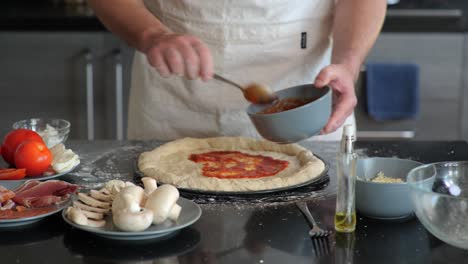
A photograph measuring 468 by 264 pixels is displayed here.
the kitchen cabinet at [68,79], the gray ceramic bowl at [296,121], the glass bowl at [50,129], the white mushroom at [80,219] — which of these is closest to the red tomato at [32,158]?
the glass bowl at [50,129]

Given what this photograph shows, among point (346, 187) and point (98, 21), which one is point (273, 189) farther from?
point (98, 21)

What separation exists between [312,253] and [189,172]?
485 millimetres

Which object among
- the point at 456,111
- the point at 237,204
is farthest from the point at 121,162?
the point at 456,111

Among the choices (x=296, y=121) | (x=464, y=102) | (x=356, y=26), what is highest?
(x=356, y=26)

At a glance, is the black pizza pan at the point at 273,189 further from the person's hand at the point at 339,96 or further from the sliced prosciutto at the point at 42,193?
the sliced prosciutto at the point at 42,193

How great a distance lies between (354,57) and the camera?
1879mm

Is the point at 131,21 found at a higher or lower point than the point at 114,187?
higher

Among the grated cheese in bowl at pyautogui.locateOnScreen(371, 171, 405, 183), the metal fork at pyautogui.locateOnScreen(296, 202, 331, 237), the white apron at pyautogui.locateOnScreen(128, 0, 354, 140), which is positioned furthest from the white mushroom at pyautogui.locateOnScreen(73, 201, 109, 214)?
the white apron at pyautogui.locateOnScreen(128, 0, 354, 140)

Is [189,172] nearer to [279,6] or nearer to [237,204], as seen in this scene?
[237,204]

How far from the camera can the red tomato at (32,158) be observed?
157 cm

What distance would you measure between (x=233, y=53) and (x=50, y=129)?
50 centimetres

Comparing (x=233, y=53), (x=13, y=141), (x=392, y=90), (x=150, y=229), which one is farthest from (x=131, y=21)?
(x=392, y=90)

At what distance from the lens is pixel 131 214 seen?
1.24 m

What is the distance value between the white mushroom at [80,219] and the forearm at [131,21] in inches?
20.9
